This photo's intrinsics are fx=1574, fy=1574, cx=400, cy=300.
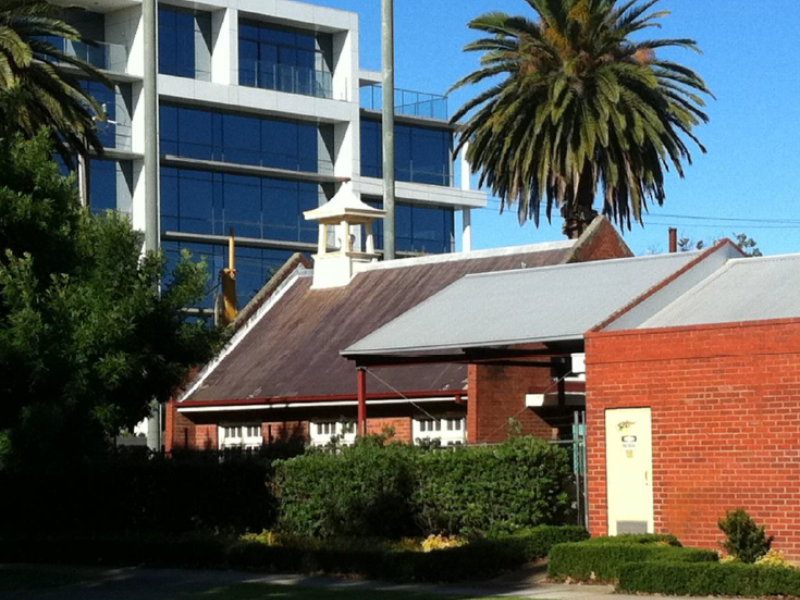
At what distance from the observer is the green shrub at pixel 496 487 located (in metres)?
25.6

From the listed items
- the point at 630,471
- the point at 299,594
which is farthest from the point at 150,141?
the point at 299,594

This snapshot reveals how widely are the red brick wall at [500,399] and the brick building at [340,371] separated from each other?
4 centimetres

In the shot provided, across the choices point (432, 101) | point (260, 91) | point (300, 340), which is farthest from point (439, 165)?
point (300, 340)

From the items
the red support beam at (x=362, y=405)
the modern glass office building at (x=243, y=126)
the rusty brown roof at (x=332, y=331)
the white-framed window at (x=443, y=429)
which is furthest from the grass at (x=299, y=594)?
the modern glass office building at (x=243, y=126)

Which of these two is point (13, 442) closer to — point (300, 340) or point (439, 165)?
point (300, 340)

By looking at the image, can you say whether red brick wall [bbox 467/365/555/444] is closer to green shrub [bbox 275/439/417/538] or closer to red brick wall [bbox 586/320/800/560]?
green shrub [bbox 275/439/417/538]

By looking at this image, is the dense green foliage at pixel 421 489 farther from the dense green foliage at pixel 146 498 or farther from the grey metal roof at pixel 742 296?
the grey metal roof at pixel 742 296

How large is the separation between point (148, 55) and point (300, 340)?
8759 mm

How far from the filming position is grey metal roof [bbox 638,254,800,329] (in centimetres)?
2522

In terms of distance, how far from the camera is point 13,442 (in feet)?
79.6

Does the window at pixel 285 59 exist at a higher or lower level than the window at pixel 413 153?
higher


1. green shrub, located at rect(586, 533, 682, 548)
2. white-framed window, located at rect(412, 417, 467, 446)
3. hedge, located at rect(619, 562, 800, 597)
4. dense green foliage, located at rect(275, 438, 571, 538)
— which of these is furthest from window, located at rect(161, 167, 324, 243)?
hedge, located at rect(619, 562, 800, 597)

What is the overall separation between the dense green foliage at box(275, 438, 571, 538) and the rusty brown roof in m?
8.43

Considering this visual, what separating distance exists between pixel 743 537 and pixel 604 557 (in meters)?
2.05
